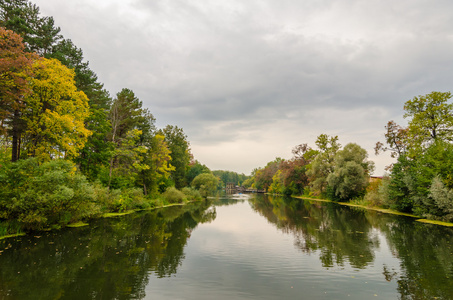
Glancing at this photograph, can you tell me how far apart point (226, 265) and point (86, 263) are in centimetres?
689

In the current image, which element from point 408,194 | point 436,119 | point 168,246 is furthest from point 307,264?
point 436,119

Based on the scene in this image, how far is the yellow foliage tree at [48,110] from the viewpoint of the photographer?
71.1 ft

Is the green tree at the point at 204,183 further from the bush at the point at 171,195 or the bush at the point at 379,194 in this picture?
the bush at the point at 379,194

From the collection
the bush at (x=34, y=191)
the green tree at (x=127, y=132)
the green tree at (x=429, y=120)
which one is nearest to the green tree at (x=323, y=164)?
the green tree at (x=429, y=120)

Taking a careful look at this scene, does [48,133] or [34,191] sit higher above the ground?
[48,133]

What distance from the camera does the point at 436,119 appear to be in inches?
1230

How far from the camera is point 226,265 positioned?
41.0 feet

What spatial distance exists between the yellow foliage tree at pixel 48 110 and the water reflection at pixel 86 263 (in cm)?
904

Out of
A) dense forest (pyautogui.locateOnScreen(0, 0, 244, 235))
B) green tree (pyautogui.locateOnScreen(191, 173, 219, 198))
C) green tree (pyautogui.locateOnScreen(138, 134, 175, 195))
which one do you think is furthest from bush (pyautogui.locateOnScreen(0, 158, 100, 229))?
green tree (pyautogui.locateOnScreen(191, 173, 219, 198))

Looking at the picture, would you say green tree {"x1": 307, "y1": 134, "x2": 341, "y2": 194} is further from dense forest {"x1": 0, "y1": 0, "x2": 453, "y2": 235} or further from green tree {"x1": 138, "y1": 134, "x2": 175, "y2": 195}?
green tree {"x1": 138, "y1": 134, "x2": 175, "y2": 195}

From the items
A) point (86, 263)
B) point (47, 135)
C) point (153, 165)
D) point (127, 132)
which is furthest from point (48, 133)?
point (153, 165)

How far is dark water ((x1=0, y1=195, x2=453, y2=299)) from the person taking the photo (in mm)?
9062

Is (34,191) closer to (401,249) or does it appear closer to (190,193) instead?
(401,249)

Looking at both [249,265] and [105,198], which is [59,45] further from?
[249,265]
